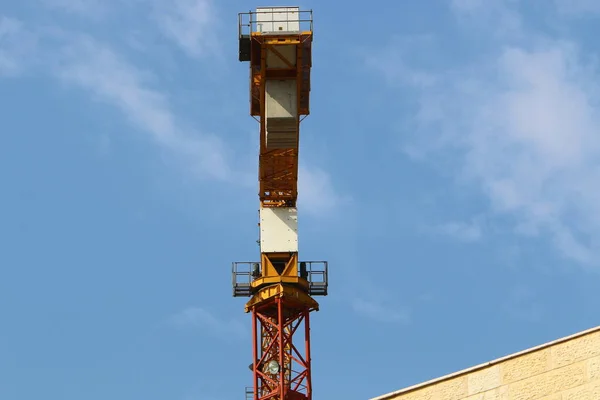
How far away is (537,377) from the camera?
128 feet

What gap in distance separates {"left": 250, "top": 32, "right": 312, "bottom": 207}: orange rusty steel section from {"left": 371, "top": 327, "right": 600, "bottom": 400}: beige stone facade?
1321 inches

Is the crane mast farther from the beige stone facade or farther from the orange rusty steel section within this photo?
the beige stone facade

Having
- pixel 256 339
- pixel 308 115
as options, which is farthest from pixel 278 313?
pixel 308 115

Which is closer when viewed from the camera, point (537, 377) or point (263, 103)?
point (537, 377)

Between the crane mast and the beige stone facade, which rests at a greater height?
the crane mast

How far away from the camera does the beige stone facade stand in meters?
38.6

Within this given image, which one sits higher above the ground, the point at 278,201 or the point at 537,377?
the point at 278,201

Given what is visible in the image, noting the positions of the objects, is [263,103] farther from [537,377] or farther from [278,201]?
[537,377]

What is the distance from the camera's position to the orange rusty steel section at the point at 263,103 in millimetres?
71750

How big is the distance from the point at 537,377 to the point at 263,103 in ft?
118

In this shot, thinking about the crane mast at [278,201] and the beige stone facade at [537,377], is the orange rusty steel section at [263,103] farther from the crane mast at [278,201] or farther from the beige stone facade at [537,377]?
the beige stone facade at [537,377]

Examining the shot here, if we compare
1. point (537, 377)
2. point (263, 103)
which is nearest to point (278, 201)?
point (263, 103)

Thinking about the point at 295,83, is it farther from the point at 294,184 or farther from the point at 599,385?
the point at 599,385

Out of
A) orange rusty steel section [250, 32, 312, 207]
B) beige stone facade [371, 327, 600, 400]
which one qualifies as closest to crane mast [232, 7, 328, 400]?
orange rusty steel section [250, 32, 312, 207]
